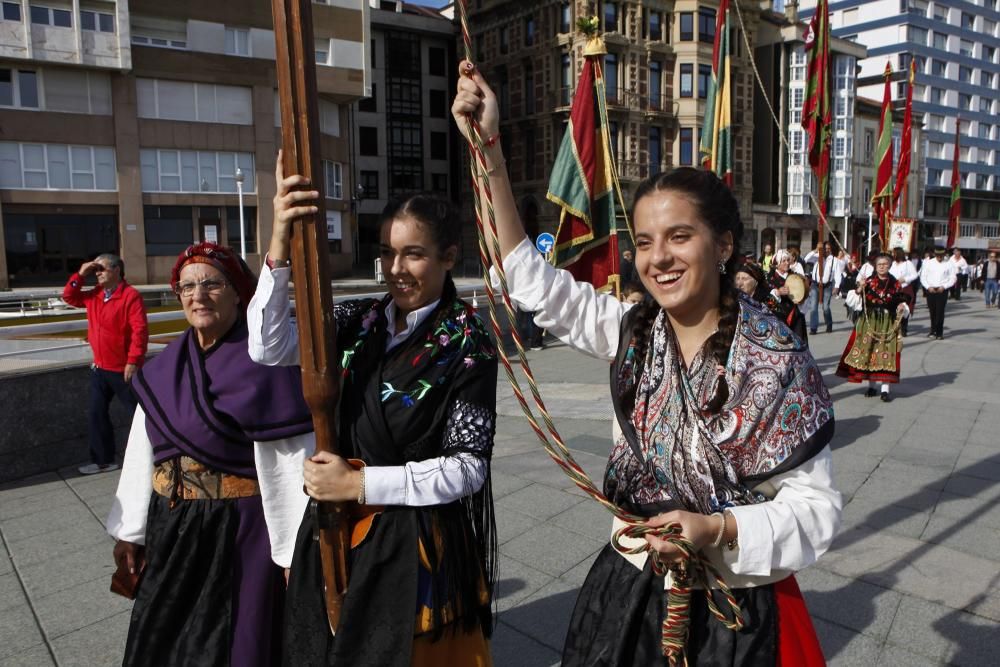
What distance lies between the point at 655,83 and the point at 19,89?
27.6 m

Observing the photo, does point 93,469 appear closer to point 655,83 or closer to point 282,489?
point 282,489

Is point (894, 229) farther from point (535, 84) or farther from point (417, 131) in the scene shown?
point (417, 131)

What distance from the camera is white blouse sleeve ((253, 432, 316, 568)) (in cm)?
228

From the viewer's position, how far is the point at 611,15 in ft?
115

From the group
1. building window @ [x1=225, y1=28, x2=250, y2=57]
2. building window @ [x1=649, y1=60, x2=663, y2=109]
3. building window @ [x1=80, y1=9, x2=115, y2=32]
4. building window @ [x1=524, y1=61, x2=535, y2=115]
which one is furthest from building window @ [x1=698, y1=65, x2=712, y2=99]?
building window @ [x1=80, y1=9, x2=115, y2=32]

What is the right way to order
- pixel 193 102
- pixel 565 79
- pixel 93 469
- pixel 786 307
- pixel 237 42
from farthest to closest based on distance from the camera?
pixel 565 79 → pixel 237 42 → pixel 193 102 → pixel 786 307 → pixel 93 469

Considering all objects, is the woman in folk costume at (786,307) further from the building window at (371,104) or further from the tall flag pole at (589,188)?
the building window at (371,104)

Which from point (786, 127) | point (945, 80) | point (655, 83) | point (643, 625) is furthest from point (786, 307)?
point (945, 80)

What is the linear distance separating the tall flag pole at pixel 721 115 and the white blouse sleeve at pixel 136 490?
20.5 feet

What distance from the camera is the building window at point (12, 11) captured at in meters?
24.4

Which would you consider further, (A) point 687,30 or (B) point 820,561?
(A) point 687,30

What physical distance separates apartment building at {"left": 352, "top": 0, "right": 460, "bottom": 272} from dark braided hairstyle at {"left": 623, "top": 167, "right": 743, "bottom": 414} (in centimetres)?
3783

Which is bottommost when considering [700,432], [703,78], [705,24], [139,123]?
[700,432]

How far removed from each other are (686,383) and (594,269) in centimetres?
387
